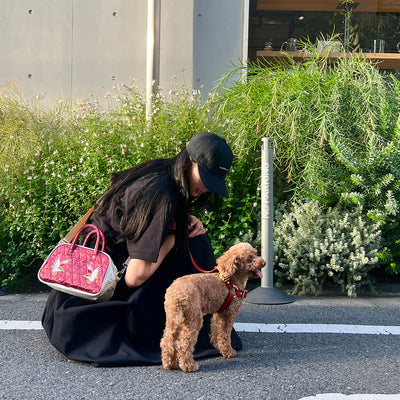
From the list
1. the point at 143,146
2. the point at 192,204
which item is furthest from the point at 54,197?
the point at 192,204

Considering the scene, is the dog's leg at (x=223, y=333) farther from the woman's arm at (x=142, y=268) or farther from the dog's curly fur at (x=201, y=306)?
the woman's arm at (x=142, y=268)

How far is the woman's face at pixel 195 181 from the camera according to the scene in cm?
289

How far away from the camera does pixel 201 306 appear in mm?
2836

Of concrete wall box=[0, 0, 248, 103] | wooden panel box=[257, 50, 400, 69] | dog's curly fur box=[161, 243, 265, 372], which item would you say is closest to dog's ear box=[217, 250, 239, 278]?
dog's curly fur box=[161, 243, 265, 372]

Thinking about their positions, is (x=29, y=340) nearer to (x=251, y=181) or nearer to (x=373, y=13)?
(x=251, y=181)

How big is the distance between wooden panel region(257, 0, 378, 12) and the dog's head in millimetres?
5065

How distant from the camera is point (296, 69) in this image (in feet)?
17.3

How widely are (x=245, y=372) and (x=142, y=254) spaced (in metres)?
0.85

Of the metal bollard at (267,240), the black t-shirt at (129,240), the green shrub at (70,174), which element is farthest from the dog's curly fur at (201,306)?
the green shrub at (70,174)

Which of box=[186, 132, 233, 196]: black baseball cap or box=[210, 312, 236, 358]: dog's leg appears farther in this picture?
box=[210, 312, 236, 358]: dog's leg

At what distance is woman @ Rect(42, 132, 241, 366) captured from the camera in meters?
2.81

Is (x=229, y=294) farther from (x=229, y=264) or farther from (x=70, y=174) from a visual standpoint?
(x=70, y=174)

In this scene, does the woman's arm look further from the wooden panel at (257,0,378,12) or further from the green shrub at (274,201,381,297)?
the wooden panel at (257,0,378,12)

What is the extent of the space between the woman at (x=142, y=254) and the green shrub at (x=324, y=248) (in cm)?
158
